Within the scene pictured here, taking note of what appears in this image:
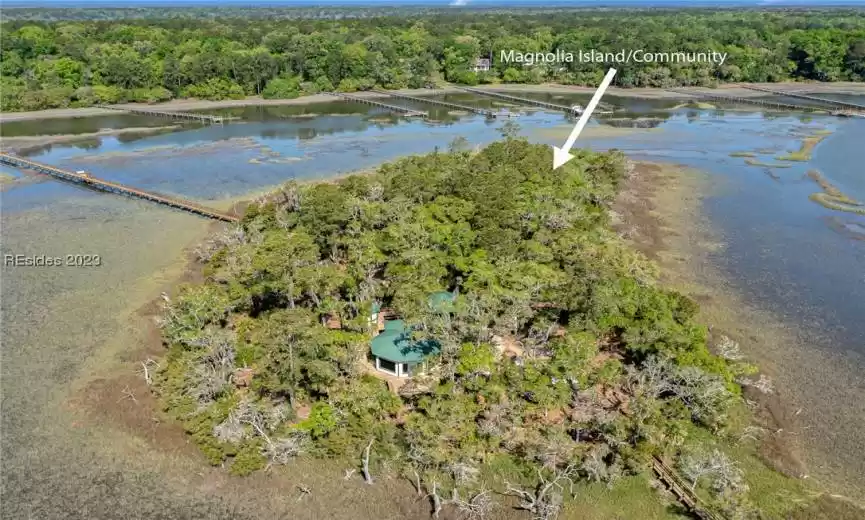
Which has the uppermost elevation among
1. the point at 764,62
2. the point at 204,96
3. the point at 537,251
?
the point at 764,62

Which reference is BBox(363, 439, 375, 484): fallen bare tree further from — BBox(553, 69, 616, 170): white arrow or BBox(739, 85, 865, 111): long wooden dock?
BBox(739, 85, 865, 111): long wooden dock

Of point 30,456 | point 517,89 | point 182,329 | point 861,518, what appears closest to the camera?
point 861,518

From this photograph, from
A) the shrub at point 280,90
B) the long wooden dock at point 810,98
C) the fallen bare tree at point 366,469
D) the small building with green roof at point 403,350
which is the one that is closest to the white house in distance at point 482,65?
the shrub at point 280,90

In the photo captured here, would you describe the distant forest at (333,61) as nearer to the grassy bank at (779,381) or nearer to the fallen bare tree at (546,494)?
the grassy bank at (779,381)

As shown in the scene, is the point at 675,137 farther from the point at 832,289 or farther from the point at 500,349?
the point at 500,349

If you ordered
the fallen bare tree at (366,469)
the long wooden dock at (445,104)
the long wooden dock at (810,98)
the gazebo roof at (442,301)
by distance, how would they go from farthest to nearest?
the long wooden dock at (810,98) < the long wooden dock at (445,104) < the gazebo roof at (442,301) < the fallen bare tree at (366,469)

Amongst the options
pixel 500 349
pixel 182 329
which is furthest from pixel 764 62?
pixel 182 329
